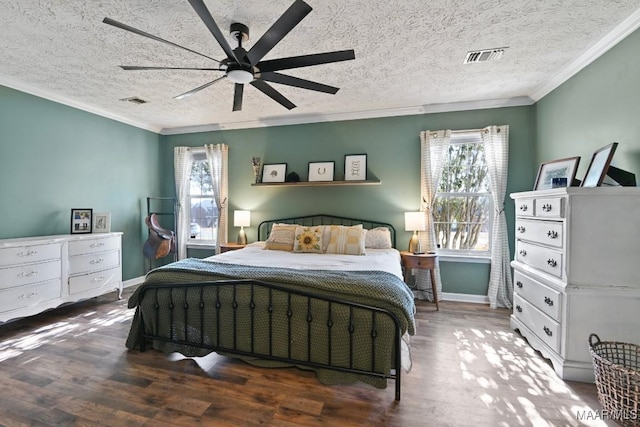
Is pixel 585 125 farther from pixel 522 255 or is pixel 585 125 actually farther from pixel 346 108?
pixel 346 108

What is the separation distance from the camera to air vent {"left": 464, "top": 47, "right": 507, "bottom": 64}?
8.38 feet

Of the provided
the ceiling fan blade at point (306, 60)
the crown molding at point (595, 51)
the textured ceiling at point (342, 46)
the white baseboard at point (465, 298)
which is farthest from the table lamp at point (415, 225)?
the ceiling fan blade at point (306, 60)

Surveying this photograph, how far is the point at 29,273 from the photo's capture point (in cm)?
292

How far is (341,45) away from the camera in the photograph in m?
2.47

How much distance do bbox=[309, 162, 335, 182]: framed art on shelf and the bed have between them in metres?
1.83

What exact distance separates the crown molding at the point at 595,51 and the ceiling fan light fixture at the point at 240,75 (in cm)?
279

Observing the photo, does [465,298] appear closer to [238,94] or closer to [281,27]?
[238,94]

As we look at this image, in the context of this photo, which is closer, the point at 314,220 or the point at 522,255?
the point at 522,255

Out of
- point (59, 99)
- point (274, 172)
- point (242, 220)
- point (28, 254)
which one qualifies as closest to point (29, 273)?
point (28, 254)

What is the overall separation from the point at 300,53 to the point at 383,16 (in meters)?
0.81

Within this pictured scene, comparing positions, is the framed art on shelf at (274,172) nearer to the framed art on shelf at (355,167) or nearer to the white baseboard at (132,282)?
the framed art on shelf at (355,167)

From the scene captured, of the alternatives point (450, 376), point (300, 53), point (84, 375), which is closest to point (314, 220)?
point (300, 53)

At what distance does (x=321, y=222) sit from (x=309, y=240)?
86 cm

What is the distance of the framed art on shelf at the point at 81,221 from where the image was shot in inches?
145
